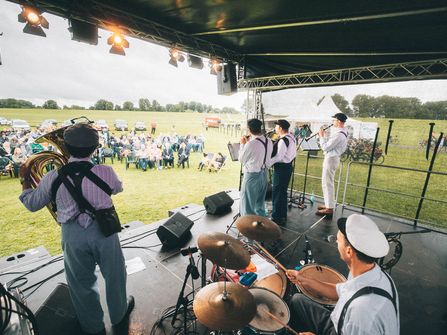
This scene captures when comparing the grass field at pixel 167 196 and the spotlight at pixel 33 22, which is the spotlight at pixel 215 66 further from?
the grass field at pixel 167 196

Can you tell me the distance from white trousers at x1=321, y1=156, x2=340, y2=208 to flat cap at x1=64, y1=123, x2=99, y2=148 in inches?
177

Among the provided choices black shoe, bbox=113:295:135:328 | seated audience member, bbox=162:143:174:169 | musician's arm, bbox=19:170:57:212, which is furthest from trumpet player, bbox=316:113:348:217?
seated audience member, bbox=162:143:174:169

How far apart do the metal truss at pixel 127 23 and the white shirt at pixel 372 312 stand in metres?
4.64

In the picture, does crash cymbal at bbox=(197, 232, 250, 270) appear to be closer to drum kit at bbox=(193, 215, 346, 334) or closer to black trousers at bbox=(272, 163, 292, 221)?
drum kit at bbox=(193, 215, 346, 334)

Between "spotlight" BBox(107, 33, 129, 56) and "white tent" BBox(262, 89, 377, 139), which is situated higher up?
"spotlight" BBox(107, 33, 129, 56)

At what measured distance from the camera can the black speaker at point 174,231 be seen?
3.78 metres

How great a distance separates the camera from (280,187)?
15.5 feet

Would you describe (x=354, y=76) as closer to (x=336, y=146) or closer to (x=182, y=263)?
(x=336, y=146)

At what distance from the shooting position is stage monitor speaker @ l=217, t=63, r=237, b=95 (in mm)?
5922

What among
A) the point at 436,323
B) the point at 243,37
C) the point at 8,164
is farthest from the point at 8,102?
the point at 436,323

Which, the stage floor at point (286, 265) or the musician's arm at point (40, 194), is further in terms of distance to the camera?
the stage floor at point (286, 265)

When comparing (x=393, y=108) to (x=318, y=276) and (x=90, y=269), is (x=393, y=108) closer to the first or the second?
(x=318, y=276)

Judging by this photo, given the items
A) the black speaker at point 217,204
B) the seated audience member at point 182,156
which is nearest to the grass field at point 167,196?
the seated audience member at point 182,156

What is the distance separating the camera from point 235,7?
3238 millimetres
